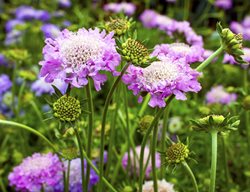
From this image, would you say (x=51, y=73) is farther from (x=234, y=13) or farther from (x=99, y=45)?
(x=234, y=13)

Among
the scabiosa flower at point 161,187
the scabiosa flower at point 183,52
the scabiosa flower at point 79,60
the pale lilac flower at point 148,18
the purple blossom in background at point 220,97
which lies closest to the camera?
the scabiosa flower at point 79,60

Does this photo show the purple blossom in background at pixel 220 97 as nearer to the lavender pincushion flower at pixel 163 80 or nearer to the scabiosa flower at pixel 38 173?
the scabiosa flower at pixel 38 173

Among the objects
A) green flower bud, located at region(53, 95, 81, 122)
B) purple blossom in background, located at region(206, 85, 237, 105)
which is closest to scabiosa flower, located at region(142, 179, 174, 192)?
green flower bud, located at region(53, 95, 81, 122)

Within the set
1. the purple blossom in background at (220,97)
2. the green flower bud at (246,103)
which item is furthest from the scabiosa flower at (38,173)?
the purple blossom in background at (220,97)

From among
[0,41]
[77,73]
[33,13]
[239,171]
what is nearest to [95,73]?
[77,73]

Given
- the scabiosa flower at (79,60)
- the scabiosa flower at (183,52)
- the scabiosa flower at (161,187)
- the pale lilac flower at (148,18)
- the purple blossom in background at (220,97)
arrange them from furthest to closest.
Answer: the pale lilac flower at (148,18), the purple blossom in background at (220,97), the scabiosa flower at (161,187), the scabiosa flower at (183,52), the scabiosa flower at (79,60)

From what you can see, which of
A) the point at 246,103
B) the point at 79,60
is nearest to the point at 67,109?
the point at 79,60

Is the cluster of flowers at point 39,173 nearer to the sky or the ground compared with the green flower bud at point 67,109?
nearer to the ground
